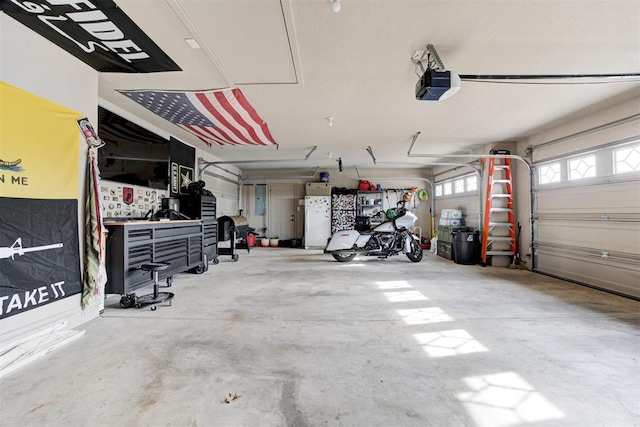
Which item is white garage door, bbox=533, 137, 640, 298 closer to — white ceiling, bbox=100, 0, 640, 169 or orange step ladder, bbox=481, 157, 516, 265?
orange step ladder, bbox=481, 157, 516, 265

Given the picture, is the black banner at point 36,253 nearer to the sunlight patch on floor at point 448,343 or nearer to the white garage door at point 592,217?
the sunlight patch on floor at point 448,343

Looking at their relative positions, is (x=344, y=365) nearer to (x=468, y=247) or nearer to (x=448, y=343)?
(x=448, y=343)

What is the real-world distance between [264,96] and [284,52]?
1040 millimetres

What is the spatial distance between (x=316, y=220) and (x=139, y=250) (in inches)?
232

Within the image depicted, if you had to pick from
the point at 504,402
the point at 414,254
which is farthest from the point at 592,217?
the point at 504,402

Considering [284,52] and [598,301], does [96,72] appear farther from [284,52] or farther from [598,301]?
[598,301]

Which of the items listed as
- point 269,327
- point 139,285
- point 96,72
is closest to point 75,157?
point 96,72

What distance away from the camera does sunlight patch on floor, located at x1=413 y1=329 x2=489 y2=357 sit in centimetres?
199

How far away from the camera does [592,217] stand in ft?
12.4

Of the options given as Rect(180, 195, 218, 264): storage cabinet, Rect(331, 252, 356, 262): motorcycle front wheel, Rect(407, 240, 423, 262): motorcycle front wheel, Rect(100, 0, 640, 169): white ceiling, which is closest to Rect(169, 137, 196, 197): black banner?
Rect(180, 195, 218, 264): storage cabinet

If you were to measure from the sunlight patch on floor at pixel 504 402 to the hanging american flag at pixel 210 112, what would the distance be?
365cm

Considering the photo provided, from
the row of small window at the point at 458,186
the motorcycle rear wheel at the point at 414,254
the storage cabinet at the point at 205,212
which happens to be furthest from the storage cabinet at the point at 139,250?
the row of small window at the point at 458,186

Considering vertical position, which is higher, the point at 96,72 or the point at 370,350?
the point at 96,72

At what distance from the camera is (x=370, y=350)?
2.01m
